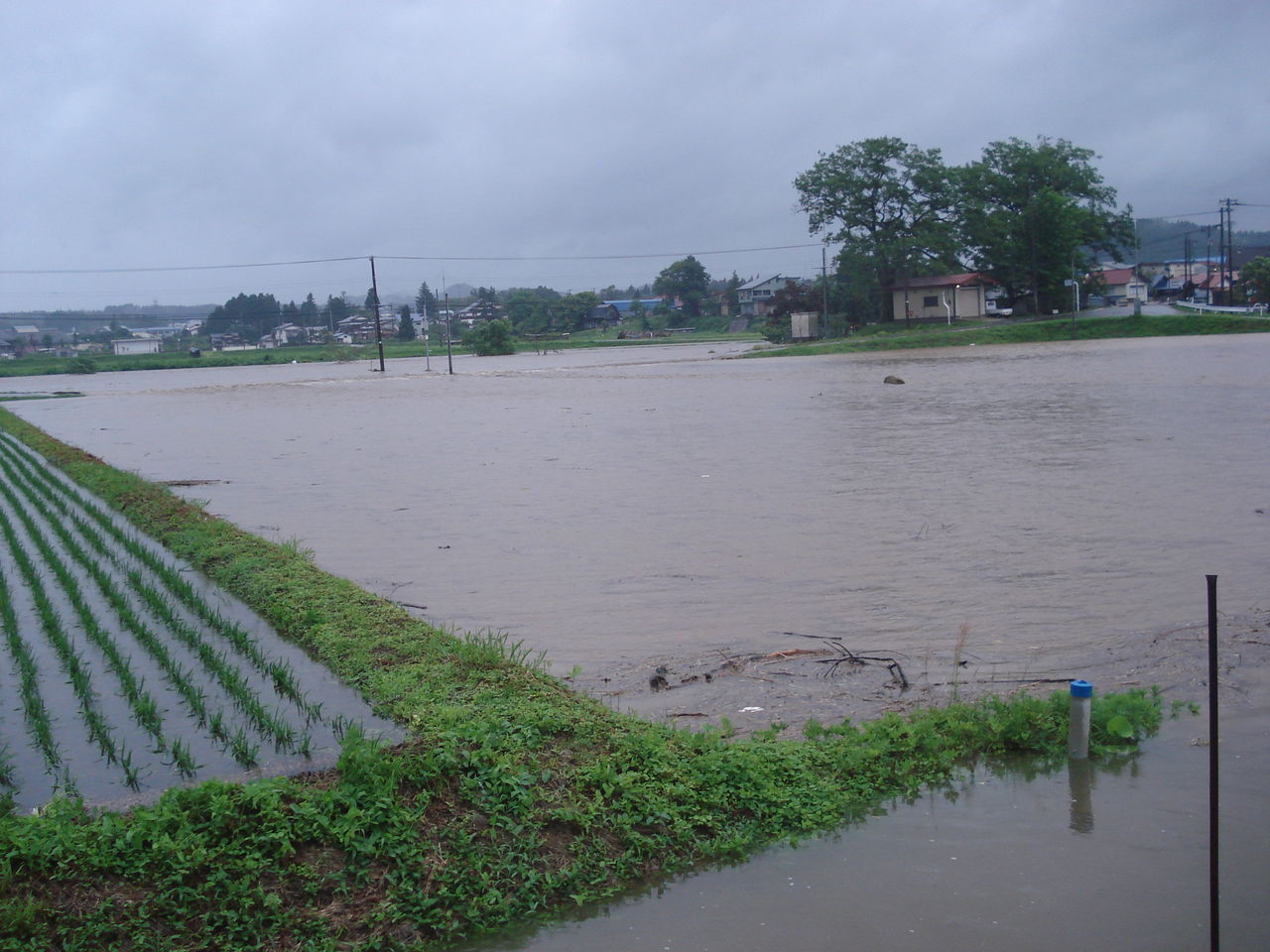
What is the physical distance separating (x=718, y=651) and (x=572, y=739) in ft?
8.72

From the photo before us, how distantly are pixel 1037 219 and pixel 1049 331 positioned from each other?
1192cm

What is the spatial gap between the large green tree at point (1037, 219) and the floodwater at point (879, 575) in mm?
47660

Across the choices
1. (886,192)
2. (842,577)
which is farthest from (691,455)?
(886,192)

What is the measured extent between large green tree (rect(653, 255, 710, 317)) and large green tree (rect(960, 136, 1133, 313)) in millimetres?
73677

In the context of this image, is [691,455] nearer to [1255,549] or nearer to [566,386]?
[1255,549]

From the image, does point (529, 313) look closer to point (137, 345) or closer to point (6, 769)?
point (137, 345)

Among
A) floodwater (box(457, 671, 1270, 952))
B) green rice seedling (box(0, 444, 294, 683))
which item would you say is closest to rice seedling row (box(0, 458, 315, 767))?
green rice seedling (box(0, 444, 294, 683))

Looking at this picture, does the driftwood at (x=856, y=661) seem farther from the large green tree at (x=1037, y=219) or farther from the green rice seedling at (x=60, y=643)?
the large green tree at (x=1037, y=219)

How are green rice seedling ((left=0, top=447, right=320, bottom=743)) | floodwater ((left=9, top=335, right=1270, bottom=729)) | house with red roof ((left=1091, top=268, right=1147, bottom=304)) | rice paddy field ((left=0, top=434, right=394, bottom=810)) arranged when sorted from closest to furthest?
rice paddy field ((left=0, top=434, right=394, bottom=810)), green rice seedling ((left=0, top=447, right=320, bottom=743)), floodwater ((left=9, top=335, right=1270, bottom=729)), house with red roof ((left=1091, top=268, right=1147, bottom=304))

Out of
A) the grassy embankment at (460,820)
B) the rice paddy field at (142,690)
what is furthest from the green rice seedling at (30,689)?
the grassy embankment at (460,820)

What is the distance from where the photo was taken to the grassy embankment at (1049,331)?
62094mm

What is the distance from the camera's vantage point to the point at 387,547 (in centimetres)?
1291

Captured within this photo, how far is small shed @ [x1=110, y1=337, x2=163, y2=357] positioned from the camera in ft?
459

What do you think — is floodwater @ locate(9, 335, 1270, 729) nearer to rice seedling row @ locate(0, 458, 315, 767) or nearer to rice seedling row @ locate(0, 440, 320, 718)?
rice seedling row @ locate(0, 440, 320, 718)
